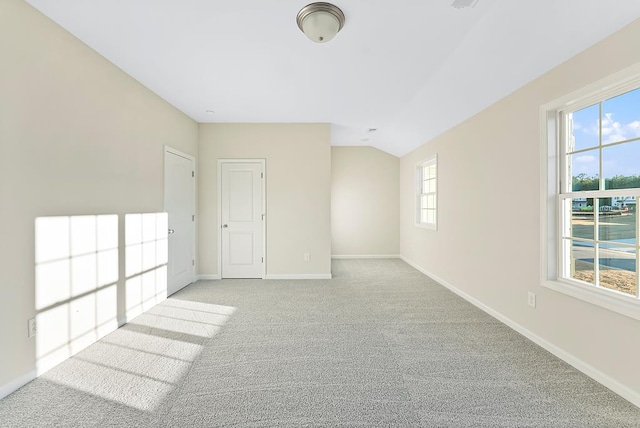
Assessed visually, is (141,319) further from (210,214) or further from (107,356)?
(210,214)

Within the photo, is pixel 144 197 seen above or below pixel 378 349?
above

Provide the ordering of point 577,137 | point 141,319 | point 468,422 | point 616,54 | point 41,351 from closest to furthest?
point 468,422 → point 616,54 → point 41,351 → point 577,137 → point 141,319

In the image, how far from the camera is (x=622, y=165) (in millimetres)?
1831

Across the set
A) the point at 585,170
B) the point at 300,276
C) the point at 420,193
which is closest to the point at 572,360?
the point at 585,170

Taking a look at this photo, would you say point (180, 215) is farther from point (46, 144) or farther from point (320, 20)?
point (320, 20)

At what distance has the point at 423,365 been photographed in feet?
6.75

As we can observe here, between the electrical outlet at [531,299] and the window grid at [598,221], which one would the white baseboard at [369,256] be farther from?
the window grid at [598,221]

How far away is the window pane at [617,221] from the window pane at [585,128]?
1.48 ft

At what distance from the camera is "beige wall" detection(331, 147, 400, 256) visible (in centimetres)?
649

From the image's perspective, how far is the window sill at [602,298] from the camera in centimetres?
168

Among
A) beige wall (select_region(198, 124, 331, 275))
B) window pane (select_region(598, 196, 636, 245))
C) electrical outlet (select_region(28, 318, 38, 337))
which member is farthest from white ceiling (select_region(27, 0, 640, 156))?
electrical outlet (select_region(28, 318, 38, 337))

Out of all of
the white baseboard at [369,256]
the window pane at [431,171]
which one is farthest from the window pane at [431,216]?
the white baseboard at [369,256]

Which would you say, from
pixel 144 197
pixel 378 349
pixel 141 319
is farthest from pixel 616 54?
pixel 141 319

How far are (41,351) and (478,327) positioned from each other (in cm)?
369
